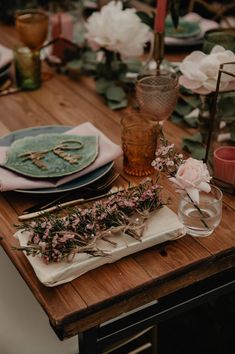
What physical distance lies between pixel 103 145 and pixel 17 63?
612mm

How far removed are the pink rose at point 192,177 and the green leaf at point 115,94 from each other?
2.24ft

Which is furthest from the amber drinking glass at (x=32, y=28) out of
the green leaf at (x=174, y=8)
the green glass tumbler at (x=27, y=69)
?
the green leaf at (x=174, y=8)

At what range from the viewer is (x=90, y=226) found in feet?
3.26

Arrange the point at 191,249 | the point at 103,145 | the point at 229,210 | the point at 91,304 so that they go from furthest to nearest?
the point at 103,145
the point at 229,210
the point at 191,249
the point at 91,304

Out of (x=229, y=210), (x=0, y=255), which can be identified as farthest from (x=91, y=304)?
(x=0, y=255)

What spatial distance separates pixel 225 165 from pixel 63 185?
356mm

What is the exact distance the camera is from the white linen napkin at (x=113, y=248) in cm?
95

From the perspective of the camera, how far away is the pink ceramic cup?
3.94 feet

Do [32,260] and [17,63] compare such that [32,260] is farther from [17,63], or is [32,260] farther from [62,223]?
[17,63]

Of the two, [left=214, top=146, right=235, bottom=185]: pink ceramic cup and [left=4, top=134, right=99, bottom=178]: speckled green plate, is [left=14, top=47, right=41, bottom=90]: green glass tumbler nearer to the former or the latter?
[left=4, top=134, right=99, bottom=178]: speckled green plate

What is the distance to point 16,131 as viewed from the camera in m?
1.42

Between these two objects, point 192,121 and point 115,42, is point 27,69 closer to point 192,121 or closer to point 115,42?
point 115,42

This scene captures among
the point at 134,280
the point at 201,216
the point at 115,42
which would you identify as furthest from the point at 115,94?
the point at 134,280

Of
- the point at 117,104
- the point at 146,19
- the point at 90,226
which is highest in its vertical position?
the point at 146,19
